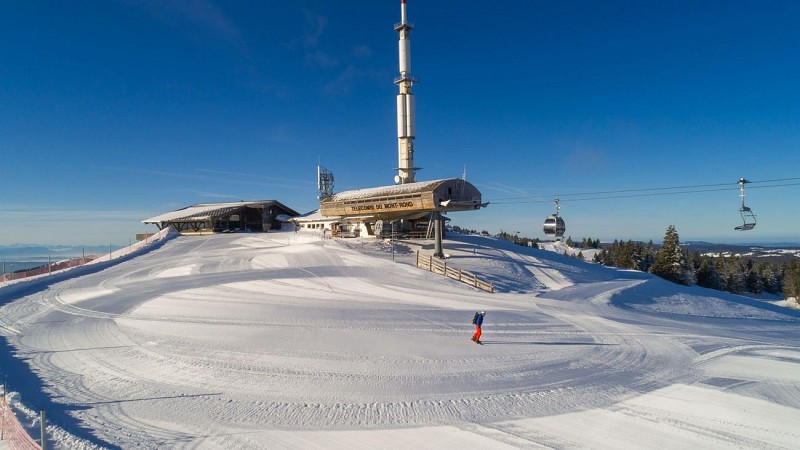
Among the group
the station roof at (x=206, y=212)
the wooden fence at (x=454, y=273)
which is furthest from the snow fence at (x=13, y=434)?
the station roof at (x=206, y=212)

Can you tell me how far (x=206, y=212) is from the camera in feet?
179

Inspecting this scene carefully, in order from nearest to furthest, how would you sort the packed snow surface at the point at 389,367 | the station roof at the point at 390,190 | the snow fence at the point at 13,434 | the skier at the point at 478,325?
the snow fence at the point at 13,434 < the packed snow surface at the point at 389,367 < the skier at the point at 478,325 < the station roof at the point at 390,190

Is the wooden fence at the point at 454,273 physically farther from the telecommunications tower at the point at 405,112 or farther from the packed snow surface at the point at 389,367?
the telecommunications tower at the point at 405,112

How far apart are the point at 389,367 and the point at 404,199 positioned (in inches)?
889

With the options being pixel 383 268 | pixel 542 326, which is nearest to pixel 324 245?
pixel 383 268

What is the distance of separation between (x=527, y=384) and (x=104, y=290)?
83.7 ft

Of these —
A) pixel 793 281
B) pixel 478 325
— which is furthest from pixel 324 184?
pixel 793 281

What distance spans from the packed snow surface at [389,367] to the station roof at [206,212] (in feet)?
95.5

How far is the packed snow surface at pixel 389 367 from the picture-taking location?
26.0ft

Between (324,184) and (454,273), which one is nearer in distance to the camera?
(454,273)

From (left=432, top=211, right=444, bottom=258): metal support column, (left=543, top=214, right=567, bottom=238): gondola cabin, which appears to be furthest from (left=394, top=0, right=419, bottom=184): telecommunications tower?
(left=543, top=214, right=567, bottom=238): gondola cabin

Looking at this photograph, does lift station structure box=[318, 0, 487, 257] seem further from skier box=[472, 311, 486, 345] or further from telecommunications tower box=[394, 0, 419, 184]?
skier box=[472, 311, 486, 345]

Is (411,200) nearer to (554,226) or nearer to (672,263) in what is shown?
(554,226)

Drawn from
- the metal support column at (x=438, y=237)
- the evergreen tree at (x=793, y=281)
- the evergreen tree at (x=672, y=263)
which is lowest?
the evergreen tree at (x=793, y=281)
